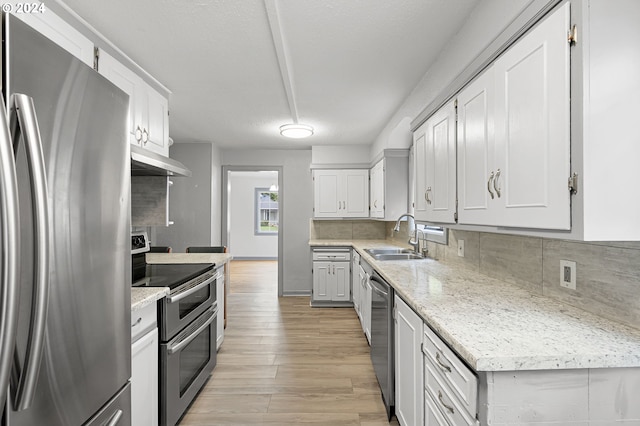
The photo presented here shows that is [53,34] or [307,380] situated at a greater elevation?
[53,34]

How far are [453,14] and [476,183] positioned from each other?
100 centimetres

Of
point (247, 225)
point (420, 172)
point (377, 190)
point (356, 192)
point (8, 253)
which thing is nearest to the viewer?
point (8, 253)

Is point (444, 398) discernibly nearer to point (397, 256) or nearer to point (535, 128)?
point (535, 128)

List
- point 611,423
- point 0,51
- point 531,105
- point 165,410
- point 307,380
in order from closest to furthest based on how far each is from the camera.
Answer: point 0,51 → point 611,423 → point 531,105 → point 165,410 → point 307,380

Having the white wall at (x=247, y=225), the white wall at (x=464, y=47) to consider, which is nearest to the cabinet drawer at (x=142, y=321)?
the white wall at (x=464, y=47)

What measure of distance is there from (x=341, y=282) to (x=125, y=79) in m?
3.50

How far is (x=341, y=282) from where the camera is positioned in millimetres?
4621

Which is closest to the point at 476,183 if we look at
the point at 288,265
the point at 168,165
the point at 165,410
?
the point at 168,165

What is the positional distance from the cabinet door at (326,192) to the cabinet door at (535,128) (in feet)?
12.0

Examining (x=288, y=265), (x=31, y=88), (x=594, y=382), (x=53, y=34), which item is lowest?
(x=288, y=265)

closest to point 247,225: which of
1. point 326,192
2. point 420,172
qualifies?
point 326,192

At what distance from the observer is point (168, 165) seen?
6.94 feet

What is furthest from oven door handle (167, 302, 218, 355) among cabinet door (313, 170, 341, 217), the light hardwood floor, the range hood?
cabinet door (313, 170, 341, 217)

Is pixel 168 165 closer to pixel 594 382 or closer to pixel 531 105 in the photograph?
pixel 531 105
